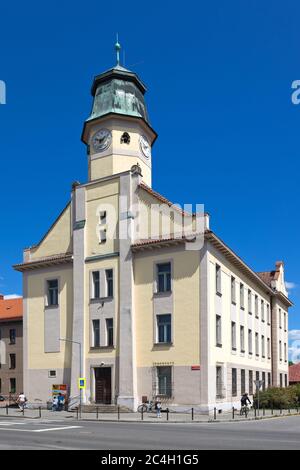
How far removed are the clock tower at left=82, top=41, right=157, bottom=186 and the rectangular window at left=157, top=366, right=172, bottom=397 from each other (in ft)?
47.9

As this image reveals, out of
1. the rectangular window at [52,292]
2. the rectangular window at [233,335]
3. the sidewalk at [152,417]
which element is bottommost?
the sidewalk at [152,417]

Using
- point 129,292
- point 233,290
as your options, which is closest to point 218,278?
point 233,290

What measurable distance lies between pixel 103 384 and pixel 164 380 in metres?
4.77

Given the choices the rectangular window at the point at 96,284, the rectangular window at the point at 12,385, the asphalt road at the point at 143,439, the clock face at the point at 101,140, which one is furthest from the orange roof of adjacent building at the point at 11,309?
the asphalt road at the point at 143,439

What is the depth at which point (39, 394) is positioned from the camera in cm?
4172

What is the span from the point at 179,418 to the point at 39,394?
14.3 meters

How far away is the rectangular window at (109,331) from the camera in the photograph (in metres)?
38.8

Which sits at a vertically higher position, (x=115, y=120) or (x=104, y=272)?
(x=115, y=120)

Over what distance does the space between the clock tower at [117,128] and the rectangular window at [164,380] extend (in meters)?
14.6

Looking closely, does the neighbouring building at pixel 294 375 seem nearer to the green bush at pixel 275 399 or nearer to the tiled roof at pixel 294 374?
the tiled roof at pixel 294 374

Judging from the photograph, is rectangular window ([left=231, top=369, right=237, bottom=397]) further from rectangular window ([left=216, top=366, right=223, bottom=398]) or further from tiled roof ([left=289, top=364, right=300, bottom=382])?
tiled roof ([left=289, top=364, right=300, bottom=382])

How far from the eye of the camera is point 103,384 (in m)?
38.6
